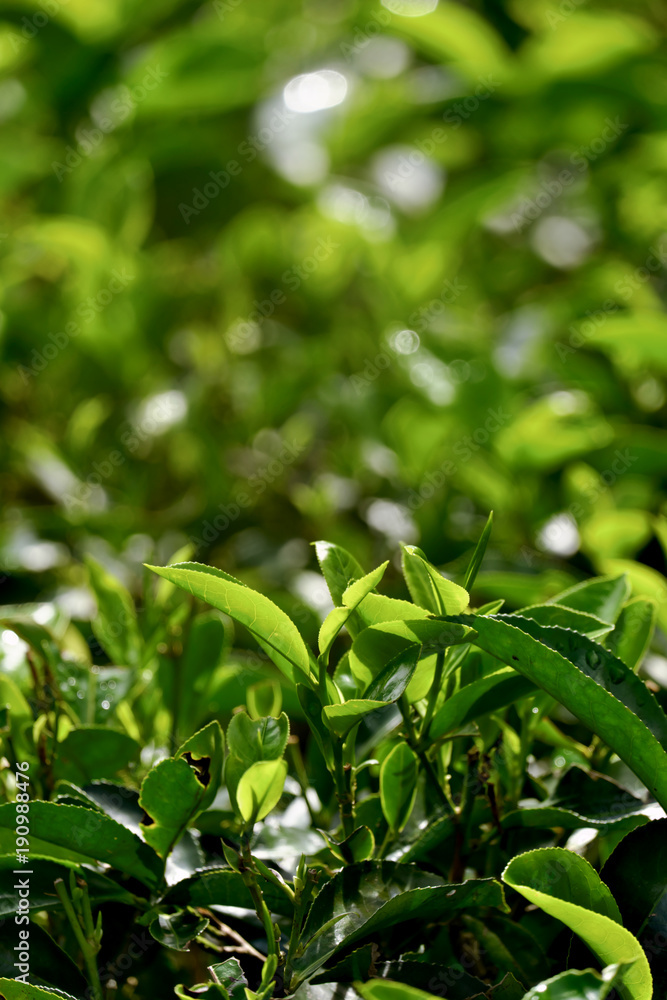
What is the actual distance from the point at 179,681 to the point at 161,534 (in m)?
0.66

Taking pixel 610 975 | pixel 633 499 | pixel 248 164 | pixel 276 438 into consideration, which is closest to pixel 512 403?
pixel 633 499

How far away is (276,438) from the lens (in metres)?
1.71

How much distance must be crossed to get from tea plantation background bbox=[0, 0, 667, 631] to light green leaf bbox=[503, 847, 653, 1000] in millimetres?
409

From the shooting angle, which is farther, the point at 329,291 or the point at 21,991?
the point at 329,291

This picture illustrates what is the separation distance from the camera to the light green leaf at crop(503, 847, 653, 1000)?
23.1 inches

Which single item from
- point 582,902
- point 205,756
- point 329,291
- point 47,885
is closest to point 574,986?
point 582,902

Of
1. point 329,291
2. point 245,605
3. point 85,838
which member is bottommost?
point 329,291

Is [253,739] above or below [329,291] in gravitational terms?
above

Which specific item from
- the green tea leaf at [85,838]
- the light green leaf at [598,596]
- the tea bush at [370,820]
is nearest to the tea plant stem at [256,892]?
the tea bush at [370,820]

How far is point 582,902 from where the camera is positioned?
65 cm

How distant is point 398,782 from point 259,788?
5.1 inches

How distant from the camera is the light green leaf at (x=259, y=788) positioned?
65 cm

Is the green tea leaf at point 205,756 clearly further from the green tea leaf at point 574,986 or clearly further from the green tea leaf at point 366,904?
the green tea leaf at point 574,986

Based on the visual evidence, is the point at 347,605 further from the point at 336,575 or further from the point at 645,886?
the point at 645,886
